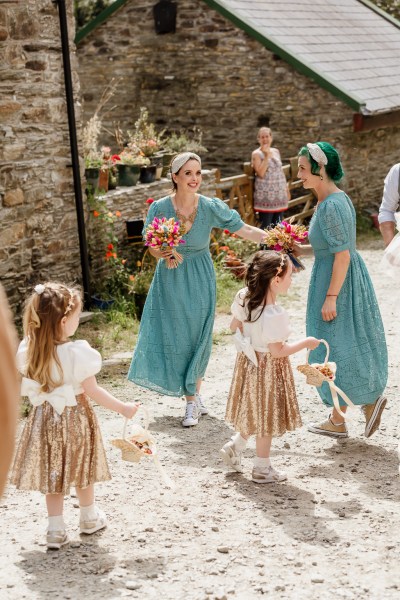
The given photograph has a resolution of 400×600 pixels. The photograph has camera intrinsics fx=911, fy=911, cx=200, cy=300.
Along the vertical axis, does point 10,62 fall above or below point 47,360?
above

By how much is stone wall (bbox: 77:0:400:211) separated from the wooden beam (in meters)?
0.13

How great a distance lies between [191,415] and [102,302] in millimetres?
3321

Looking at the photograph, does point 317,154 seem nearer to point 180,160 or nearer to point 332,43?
point 180,160

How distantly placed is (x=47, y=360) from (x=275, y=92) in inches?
461

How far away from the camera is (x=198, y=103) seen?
15688mm

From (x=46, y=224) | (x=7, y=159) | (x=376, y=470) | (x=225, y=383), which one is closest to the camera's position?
(x=376, y=470)

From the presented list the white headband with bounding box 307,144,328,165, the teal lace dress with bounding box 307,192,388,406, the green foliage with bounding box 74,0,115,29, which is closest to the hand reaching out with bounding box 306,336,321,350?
the teal lace dress with bounding box 307,192,388,406

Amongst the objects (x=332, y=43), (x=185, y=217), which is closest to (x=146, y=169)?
(x=185, y=217)

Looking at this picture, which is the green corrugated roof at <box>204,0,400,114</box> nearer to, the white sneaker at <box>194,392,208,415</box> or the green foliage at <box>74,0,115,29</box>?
the green foliage at <box>74,0,115,29</box>

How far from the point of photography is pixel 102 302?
943 cm

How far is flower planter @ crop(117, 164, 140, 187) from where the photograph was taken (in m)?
10.5

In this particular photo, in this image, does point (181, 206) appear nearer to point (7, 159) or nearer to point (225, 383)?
point (225, 383)

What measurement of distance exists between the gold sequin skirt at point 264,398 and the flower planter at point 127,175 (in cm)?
568

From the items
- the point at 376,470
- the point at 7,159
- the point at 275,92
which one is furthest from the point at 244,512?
the point at 275,92
